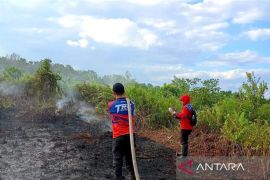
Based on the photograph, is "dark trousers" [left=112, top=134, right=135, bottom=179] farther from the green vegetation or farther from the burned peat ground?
the green vegetation

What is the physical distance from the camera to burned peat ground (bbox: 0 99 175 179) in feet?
29.2

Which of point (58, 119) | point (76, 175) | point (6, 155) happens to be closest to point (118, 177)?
point (76, 175)

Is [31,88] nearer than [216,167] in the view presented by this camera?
No

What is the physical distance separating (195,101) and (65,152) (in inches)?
218

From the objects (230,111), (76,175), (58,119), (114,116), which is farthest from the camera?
(58,119)

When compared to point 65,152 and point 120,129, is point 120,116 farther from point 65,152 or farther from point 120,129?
point 65,152

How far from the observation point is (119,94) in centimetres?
795

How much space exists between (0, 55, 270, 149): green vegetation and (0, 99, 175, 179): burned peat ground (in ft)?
5.24

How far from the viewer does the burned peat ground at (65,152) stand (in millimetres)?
8914

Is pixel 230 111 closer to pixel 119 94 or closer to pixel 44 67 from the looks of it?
pixel 119 94

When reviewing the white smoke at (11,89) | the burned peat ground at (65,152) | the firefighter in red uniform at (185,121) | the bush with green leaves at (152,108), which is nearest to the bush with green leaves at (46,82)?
the white smoke at (11,89)

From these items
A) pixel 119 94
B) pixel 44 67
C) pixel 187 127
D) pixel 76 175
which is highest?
pixel 44 67

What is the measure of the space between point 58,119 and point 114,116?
30.7ft

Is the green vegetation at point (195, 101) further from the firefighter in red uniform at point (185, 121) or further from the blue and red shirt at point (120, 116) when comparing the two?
the blue and red shirt at point (120, 116)
